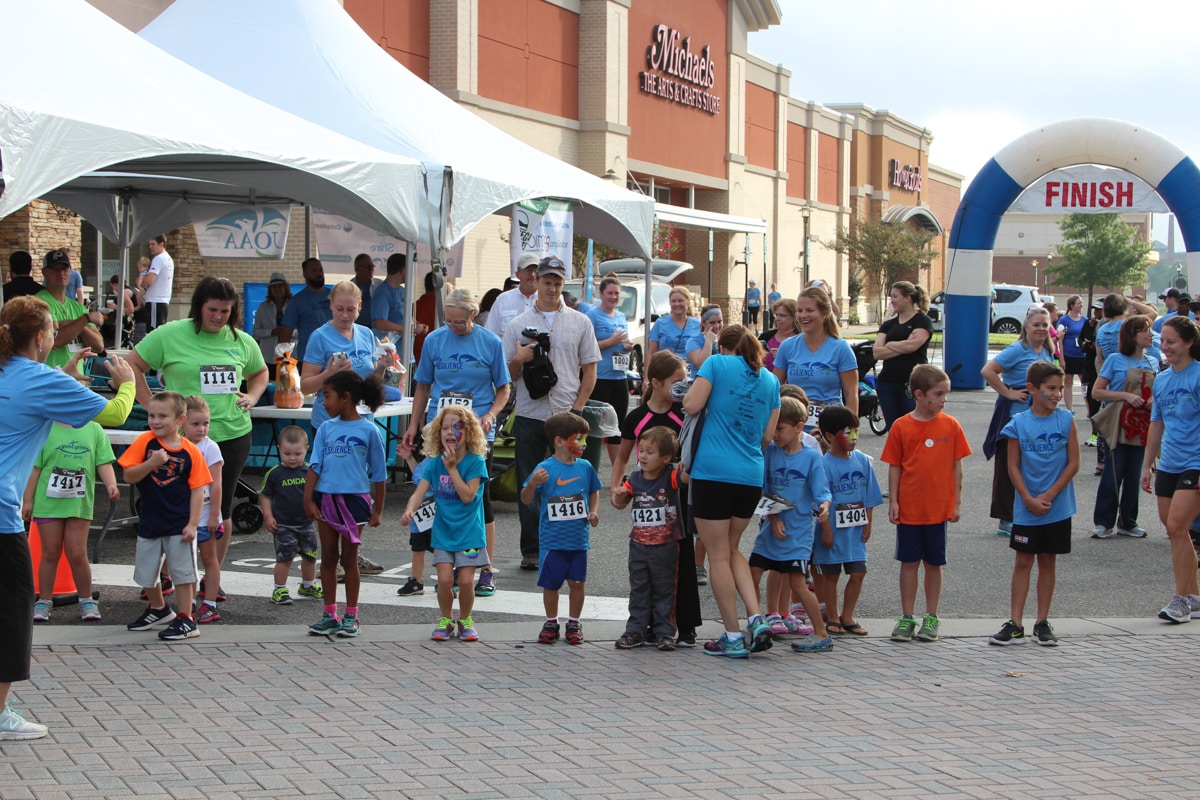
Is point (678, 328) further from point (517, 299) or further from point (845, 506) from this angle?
point (845, 506)

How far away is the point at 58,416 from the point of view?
511cm

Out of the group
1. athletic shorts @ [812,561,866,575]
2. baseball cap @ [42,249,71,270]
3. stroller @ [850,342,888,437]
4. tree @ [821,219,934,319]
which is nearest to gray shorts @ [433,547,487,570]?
athletic shorts @ [812,561,866,575]

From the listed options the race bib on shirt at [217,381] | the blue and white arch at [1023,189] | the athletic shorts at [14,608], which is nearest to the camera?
the athletic shorts at [14,608]

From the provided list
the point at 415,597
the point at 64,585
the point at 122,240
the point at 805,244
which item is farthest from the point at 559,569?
the point at 805,244

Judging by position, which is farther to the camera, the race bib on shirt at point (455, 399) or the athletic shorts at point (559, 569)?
the race bib on shirt at point (455, 399)

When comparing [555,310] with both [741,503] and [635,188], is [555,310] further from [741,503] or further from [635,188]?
[635,188]

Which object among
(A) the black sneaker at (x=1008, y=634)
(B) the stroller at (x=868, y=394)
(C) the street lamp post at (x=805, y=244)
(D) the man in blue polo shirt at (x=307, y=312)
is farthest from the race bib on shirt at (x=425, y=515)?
(C) the street lamp post at (x=805, y=244)

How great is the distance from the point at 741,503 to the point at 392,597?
249 cm

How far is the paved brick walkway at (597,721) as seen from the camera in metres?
4.81

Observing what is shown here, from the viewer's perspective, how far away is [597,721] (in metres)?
5.60

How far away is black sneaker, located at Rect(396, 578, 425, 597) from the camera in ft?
26.6

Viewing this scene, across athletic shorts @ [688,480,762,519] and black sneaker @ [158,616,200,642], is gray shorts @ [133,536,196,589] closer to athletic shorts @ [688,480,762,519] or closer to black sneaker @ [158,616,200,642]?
black sneaker @ [158,616,200,642]

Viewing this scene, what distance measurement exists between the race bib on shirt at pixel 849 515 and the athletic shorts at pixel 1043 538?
0.83 meters

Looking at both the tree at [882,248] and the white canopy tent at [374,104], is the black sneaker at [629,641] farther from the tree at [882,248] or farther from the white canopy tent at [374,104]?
the tree at [882,248]
